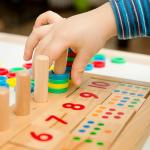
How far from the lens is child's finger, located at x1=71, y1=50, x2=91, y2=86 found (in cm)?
68

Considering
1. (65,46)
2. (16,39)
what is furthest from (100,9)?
(16,39)

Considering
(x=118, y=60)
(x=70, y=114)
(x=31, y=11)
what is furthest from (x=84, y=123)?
(x=31, y=11)

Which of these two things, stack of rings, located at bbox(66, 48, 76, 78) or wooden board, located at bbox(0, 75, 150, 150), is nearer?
wooden board, located at bbox(0, 75, 150, 150)

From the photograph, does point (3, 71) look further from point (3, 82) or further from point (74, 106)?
point (74, 106)

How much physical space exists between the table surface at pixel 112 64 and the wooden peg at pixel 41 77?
0.66 feet

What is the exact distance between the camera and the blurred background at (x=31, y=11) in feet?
7.97

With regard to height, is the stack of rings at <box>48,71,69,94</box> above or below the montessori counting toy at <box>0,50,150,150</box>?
above

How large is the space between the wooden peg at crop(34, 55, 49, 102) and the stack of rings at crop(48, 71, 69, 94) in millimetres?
42

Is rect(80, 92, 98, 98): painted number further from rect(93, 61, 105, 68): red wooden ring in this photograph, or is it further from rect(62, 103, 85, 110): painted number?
rect(93, 61, 105, 68): red wooden ring

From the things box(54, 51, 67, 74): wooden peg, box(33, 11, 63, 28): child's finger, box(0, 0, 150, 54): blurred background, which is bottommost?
box(0, 0, 150, 54): blurred background

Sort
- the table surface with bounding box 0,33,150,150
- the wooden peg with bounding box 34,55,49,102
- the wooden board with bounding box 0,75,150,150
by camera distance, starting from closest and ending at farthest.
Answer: the wooden board with bounding box 0,75,150,150 → the wooden peg with bounding box 34,55,49,102 → the table surface with bounding box 0,33,150,150

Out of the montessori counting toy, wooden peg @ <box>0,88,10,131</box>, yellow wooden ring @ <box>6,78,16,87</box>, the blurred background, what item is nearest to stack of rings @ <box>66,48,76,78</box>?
the montessori counting toy

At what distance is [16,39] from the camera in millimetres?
1016

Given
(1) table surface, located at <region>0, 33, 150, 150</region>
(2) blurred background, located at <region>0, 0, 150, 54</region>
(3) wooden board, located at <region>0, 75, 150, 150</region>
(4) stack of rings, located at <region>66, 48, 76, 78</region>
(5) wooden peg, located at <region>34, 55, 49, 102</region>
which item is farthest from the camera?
(2) blurred background, located at <region>0, 0, 150, 54</region>
